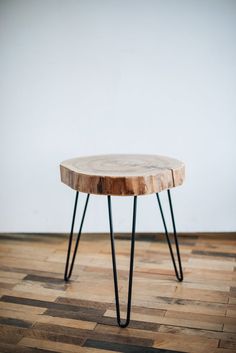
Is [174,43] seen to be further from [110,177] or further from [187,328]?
[187,328]

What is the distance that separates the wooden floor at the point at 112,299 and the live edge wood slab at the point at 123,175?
57cm

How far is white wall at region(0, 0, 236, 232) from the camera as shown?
234 centimetres

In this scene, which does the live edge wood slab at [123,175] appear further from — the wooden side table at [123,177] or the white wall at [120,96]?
the white wall at [120,96]

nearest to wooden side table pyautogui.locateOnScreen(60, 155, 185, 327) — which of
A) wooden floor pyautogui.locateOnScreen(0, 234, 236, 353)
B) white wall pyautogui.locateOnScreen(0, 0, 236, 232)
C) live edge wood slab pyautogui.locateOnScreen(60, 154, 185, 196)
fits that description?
live edge wood slab pyautogui.locateOnScreen(60, 154, 185, 196)

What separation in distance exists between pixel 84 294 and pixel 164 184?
720 mm

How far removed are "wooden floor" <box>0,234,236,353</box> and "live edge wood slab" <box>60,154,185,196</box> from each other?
1.87ft

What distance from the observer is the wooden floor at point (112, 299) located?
1516mm

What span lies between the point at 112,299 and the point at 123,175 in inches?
26.6

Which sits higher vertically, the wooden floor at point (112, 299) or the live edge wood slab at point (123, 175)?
the live edge wood slab at point (123, 175)

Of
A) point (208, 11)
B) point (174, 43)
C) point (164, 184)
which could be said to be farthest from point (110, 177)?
point (208, 11)

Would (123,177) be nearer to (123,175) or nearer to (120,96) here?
(123,175)

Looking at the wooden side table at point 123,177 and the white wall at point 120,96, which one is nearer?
the wooden side table at point 123,177

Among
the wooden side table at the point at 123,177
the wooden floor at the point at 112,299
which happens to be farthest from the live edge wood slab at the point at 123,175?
the wooden floor at the point at 112,299

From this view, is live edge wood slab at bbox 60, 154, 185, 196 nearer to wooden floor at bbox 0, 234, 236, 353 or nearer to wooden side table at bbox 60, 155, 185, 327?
wooden side table at bbox 60, 155, 185, 327
